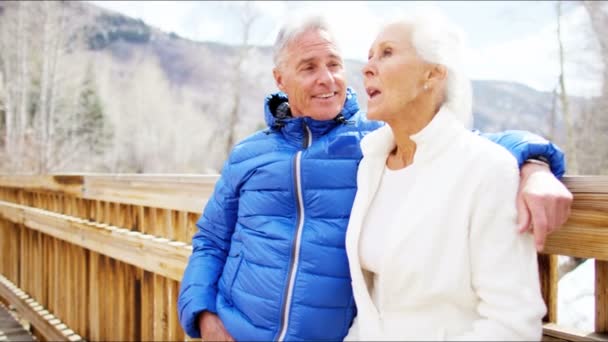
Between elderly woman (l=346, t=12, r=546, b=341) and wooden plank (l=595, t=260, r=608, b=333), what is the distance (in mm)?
262

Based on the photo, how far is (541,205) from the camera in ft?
3.26

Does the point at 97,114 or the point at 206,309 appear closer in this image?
the point at 206,309

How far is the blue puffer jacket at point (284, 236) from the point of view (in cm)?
141

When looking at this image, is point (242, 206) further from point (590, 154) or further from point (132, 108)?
point (132, 108)

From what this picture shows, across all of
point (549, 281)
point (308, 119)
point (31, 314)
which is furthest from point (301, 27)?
point (31, 314)

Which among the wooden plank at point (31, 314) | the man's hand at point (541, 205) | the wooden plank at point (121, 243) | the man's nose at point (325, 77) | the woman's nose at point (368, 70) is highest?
the man's nose at point (325, 77)

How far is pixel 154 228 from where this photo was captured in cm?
279

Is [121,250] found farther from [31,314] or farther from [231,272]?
[31,314]

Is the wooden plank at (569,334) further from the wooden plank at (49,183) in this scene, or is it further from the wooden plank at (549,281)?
the wooden plank at (49,183)

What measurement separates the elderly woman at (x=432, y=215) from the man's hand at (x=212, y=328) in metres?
0.43

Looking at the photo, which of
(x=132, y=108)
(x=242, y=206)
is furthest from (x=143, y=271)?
(x=132, y=108)

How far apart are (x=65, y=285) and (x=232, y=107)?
16780mm

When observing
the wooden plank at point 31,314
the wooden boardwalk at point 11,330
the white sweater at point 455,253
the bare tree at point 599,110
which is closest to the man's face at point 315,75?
the white sweater at point 455,253

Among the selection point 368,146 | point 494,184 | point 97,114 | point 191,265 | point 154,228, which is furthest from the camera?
point 97,114
